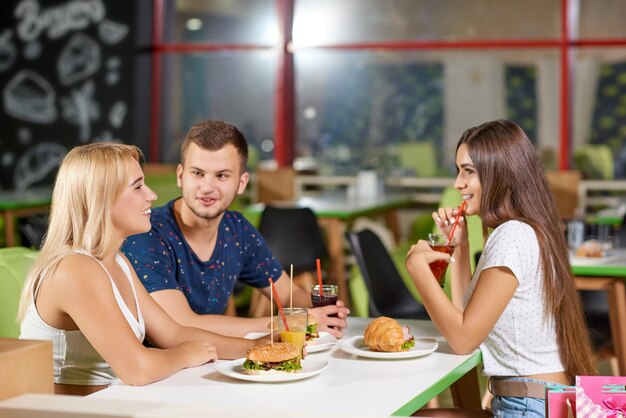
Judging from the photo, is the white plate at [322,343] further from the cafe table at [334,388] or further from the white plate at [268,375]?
the white plate at [268,375]

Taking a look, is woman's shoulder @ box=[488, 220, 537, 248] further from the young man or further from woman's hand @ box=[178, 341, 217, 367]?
woman's hand @ box=[178, 341, 217, 367]

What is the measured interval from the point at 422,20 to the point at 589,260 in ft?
17.1

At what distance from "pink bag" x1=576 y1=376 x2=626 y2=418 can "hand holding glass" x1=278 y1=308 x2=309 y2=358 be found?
0.73m

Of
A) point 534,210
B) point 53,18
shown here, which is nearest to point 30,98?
point 53,18

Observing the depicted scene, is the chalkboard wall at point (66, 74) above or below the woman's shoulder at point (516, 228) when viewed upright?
above

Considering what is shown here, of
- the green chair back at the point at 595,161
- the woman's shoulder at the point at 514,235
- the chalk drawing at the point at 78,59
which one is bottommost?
the woman's shoulder at the point at 514,235

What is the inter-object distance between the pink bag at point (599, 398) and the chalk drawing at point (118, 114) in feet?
26.8

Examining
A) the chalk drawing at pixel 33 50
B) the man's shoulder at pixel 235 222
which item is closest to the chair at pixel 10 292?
the man's shoulder at pixel 235 222

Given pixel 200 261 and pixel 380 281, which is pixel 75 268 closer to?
pixel 200 261

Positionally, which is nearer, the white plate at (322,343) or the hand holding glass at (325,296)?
the white plate at (322,343)

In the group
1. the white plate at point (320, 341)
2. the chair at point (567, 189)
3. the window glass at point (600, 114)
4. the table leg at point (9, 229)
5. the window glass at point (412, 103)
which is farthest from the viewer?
the window glass at point (412, 103)

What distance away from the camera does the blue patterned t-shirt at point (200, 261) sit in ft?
10.7

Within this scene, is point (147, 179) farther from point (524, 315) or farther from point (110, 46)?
point (110, 46)

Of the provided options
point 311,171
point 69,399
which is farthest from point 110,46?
point 69,399
